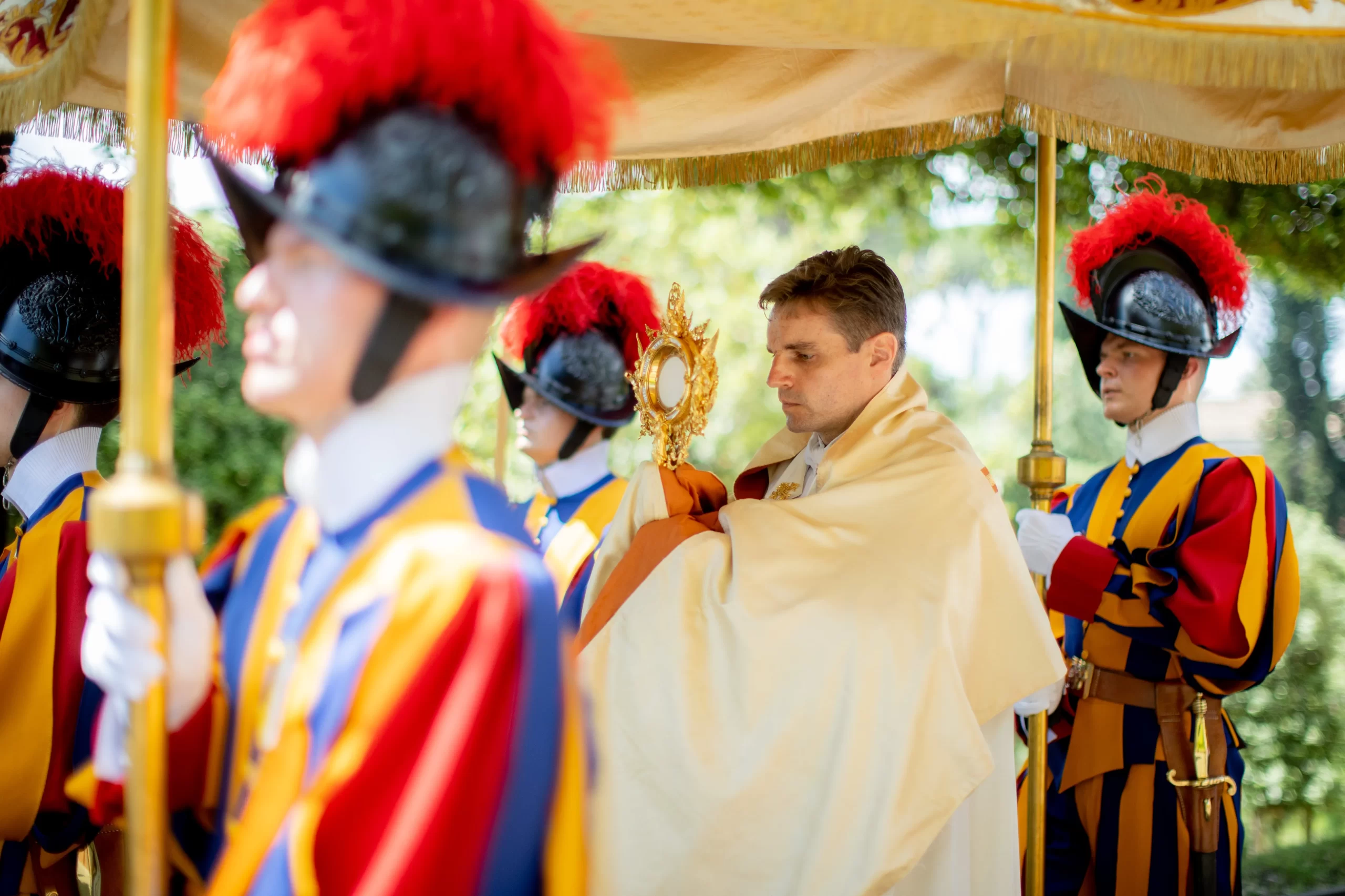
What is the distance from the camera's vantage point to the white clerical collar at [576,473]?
4570mm

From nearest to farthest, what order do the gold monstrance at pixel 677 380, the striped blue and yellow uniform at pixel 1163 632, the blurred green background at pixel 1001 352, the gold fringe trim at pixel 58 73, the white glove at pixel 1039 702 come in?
the gold fringe trim at pixel 58 73 → the gold monstrance at pixel 677 380 → the white glove at pixel 1039 702 → the striped blue and yellow uniform at pixel 1163 632 → the blurred green background at pixel 1001 352

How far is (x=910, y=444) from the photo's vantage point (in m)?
2.96

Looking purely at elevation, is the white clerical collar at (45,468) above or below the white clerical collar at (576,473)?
below

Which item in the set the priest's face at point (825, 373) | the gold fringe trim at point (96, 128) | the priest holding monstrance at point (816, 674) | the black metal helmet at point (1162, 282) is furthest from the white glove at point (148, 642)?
the black metal helmet at point (1162, 282)

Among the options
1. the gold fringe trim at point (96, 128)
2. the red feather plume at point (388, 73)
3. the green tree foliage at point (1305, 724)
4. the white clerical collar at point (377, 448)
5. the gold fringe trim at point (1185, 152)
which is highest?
the gold fringe trim at point (1185, 152)

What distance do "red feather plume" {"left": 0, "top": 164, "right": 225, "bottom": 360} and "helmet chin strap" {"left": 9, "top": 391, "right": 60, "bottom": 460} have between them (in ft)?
1.18

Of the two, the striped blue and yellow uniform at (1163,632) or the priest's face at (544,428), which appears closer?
the striped blue and yellow uniform at (1163,632)

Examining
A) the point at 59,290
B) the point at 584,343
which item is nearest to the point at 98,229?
the point at 59,290

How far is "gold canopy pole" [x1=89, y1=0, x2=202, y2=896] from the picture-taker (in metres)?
1.19

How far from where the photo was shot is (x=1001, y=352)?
15977mm

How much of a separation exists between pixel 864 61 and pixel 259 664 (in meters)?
2.98

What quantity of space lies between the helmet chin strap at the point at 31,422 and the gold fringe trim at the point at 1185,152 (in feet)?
10.00

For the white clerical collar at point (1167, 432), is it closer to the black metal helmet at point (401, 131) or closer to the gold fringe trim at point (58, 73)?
the black metal helmet at point (401, 131)

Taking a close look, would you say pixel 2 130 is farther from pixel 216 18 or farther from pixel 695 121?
pixel 695 121
